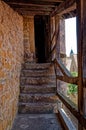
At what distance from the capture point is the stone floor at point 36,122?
387 cm

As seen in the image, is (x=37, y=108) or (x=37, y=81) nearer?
(x=37, y=108)

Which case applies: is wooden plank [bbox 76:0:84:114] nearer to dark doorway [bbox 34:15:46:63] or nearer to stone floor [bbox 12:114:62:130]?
stone floor [bbox 12:114:62:130]

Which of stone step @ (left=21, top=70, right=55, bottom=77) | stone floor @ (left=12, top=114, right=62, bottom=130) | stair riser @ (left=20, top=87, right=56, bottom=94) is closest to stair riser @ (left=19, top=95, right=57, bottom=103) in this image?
stair riser @ (left=20, top=87, right=56, bottom=94)

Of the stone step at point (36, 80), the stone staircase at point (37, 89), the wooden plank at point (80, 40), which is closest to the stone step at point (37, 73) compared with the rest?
the stone staircase at point (37, 89)

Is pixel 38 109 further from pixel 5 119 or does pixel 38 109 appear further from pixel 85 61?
pixel 85 61

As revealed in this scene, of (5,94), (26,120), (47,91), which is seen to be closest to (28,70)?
(47,91)

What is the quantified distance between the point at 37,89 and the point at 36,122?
3.75 ft

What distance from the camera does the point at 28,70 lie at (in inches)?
220

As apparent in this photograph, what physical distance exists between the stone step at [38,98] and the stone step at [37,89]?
18cm

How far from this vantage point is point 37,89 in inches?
203

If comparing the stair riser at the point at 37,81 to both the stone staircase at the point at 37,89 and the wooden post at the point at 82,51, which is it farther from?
the wooden post at the point at 82,51

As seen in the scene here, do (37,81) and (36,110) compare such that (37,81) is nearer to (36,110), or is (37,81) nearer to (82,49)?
(36,110)

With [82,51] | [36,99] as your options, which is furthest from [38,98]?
[82,51]

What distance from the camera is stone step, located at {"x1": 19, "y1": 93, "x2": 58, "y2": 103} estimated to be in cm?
488
